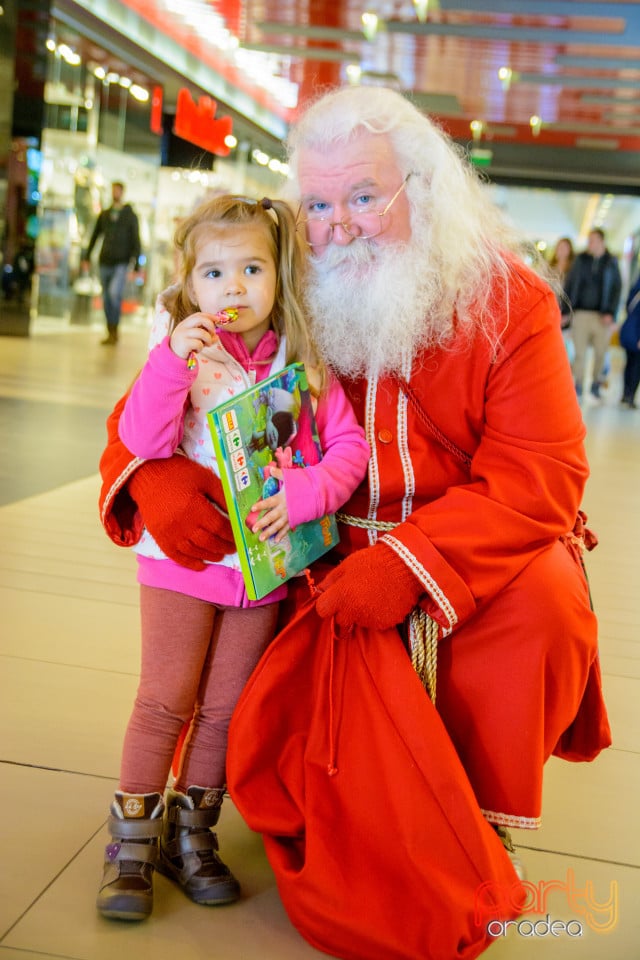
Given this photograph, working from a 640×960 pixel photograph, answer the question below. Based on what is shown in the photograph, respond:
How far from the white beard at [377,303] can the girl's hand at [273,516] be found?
1.30ft

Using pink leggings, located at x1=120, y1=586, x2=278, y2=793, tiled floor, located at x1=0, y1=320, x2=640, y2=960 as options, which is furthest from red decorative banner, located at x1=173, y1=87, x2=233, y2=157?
pink leggings, located at x1=120, y1=586, x2=278, y2=793

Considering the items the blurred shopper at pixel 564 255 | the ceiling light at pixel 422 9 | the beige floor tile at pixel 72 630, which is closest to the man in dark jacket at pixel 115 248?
the ceiling light at pixel 422 9

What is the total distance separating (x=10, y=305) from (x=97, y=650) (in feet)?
32.7

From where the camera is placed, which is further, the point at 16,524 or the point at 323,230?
the point at 16,524

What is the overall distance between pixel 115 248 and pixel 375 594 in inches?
464

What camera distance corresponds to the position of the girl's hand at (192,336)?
5.33 feet

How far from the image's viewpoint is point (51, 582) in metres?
3.29

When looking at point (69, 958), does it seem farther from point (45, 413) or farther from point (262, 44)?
point (262, 44)

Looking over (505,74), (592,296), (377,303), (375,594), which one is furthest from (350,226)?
(505,74)

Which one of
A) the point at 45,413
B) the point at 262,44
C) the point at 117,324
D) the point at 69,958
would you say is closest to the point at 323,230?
the point at 69,958

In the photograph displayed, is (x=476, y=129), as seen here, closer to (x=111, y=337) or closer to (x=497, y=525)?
(x=111, y=337)

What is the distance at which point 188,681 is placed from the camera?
1765mm

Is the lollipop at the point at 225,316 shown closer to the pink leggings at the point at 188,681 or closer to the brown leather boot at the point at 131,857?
the pink leggings at the point at 188,681

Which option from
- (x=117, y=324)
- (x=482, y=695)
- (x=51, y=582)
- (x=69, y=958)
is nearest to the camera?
(x=69, y=958)
